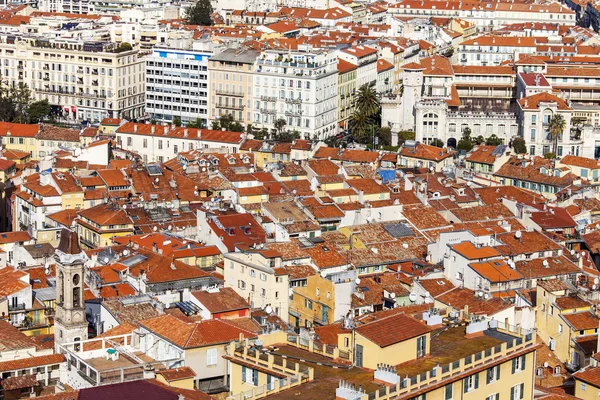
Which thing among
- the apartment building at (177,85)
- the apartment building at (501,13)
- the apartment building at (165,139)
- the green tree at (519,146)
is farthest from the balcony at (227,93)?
the apartment building at (501,13)

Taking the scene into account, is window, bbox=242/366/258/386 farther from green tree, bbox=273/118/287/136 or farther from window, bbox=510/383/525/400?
green tree, bbox=273/118/287/136

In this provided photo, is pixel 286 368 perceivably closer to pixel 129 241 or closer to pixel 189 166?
pixel 129 241

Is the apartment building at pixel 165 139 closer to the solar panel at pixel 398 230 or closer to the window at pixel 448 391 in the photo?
the solar panel at pixel 398 230

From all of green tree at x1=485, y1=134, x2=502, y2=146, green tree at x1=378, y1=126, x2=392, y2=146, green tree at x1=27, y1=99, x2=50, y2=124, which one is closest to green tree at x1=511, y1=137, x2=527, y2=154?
green tree at x1=485, y1=134, x2=502, y2=146

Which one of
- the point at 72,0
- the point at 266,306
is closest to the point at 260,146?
the point at 266,306

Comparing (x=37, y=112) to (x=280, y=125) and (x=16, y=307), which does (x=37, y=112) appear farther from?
(x=16, y=307)
